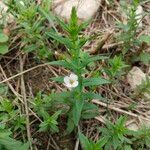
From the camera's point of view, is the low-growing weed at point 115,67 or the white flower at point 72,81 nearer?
the white flower at point 72,81

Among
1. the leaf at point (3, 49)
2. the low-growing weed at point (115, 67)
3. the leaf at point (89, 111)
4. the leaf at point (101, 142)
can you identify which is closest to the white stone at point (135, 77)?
the low-growing weed at point (115, 67)

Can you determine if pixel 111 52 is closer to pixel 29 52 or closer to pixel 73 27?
pixel 29 52

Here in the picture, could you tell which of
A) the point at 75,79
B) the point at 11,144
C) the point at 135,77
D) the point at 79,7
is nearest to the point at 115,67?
the point at 135,77

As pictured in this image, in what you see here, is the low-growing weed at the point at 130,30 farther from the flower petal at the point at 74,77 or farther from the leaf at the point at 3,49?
the leaf at the point at 3,49

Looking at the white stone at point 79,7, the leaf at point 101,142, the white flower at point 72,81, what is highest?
the white stone at point 79,7

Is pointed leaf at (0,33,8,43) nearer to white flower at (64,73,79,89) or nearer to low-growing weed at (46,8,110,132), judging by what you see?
low-growing weed at (46,8,110,132)

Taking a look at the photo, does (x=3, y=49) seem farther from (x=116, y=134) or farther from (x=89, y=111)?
(x=116, y=134)

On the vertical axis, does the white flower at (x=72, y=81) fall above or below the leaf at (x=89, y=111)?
above

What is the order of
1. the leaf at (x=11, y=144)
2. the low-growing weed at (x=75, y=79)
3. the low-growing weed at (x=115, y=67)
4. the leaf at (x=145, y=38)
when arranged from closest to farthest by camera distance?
the leaf at (x=11, y=144) → the low-growing weed at (x=75, y=79) → the low-growing weed at (x=115, y=67) → the leaf at (x=145, y=38)
